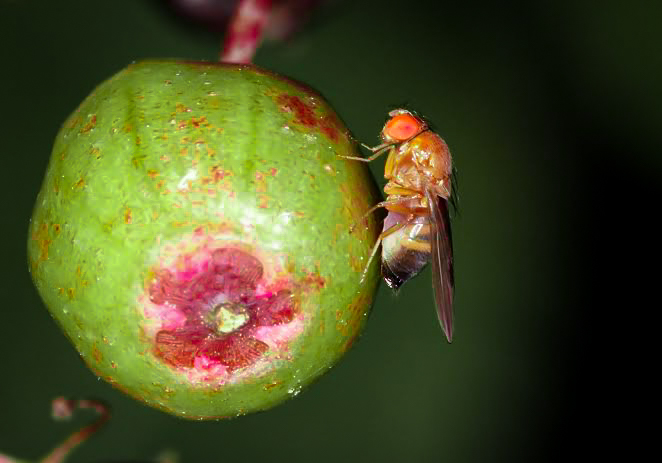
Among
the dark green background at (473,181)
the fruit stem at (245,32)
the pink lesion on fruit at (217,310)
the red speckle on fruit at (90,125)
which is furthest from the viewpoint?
the dark green background at (473,181)

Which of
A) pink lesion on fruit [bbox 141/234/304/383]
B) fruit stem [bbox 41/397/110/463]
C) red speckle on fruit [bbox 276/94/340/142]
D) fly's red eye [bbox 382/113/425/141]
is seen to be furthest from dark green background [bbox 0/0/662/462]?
pink lesion on fruit [bbox 141/234/304/383]

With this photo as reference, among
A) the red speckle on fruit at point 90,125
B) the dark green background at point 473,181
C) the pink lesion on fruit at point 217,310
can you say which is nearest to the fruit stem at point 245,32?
the red speckle on fruit at point 90,125

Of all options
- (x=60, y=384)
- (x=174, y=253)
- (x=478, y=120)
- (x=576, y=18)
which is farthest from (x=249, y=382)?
(x=576, y=18)

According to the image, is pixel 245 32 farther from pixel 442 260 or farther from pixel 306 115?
pixel 442 260

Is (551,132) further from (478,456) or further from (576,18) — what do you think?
(478,456)

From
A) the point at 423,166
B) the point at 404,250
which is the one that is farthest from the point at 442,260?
the point at 423,166

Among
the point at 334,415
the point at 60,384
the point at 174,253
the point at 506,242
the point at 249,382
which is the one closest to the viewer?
the point at 174,253

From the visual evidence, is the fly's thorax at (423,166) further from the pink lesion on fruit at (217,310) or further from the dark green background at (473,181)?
the dark green background at (473,181)
